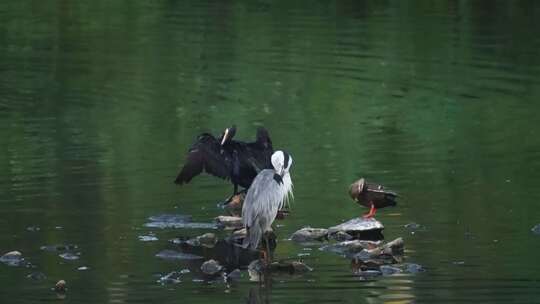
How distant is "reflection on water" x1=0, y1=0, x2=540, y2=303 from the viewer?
50.0ft

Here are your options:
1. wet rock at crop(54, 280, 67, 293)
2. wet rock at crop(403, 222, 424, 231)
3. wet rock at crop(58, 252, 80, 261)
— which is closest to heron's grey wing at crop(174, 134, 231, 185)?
wet rock at crop(403, 222, 424, 231)

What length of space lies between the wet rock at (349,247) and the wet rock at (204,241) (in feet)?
3.71

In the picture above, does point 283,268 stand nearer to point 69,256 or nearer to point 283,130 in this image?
point 69,256

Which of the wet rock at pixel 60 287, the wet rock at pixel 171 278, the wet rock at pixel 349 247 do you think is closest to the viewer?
the wet rock at pixel 60 287

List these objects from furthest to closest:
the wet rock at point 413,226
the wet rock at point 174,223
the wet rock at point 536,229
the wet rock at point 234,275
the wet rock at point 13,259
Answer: the wet rock at point 174,223
the wet rock at point 413,226
the wet rock at point 536,229
the wet rock at point 13,259
the wet rock at point 234,275

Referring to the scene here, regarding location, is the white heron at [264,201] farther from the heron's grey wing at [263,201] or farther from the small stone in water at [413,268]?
the small stone in water at [413,268]

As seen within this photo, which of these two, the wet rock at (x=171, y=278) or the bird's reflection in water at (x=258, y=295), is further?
the wet rock at (x=171, y=278)

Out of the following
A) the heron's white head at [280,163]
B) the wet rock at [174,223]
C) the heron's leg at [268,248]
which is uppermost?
the heron's white head at [280,163]

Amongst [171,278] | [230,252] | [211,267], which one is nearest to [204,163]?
[230,252]

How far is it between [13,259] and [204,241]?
201 cm

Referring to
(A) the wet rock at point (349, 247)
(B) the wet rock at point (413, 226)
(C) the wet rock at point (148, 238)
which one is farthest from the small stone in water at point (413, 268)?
(C) the wet rock at point (148, 238)

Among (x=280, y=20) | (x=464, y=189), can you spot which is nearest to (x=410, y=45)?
(x=280, y=20)

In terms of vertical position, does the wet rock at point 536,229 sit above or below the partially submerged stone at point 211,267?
above

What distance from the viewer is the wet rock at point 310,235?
651 inches
